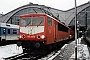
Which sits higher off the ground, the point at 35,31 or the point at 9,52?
the point at 35,31

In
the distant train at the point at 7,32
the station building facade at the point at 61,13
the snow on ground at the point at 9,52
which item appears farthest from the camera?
the station building facade at the point at 61,13

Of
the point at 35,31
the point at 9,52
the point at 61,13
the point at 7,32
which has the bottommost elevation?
the point at 9,52

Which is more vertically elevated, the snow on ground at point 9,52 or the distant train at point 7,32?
the distant train at point 7,32

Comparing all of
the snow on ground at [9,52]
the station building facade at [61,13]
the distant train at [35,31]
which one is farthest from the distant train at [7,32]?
the station building facade at [61,13]

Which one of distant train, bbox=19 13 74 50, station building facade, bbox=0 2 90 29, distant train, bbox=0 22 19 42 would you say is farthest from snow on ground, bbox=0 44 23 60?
station building facade, bbox=0 2 90 29

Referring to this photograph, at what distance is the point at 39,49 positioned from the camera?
13.3m

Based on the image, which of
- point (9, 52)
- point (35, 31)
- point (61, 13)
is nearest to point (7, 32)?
point (9, 52)

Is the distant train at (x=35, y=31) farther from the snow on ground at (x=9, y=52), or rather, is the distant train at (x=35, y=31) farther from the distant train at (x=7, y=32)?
the distant train at (x=7, y=32)

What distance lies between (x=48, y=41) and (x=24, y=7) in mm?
50104

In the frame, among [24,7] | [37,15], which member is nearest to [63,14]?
[24,7]

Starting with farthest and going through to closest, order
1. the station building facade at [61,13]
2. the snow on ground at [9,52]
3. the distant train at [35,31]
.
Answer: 1. the station building facade at [61,13]
2. the snow on ground at [9,52]
3. the distant train at [35,31]

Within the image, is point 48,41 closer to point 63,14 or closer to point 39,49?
point 39,49

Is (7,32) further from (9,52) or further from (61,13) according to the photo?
(61,13)

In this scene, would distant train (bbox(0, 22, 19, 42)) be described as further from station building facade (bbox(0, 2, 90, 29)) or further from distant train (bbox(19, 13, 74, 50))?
station building facade (bbox(0, 2, 90, 29))
